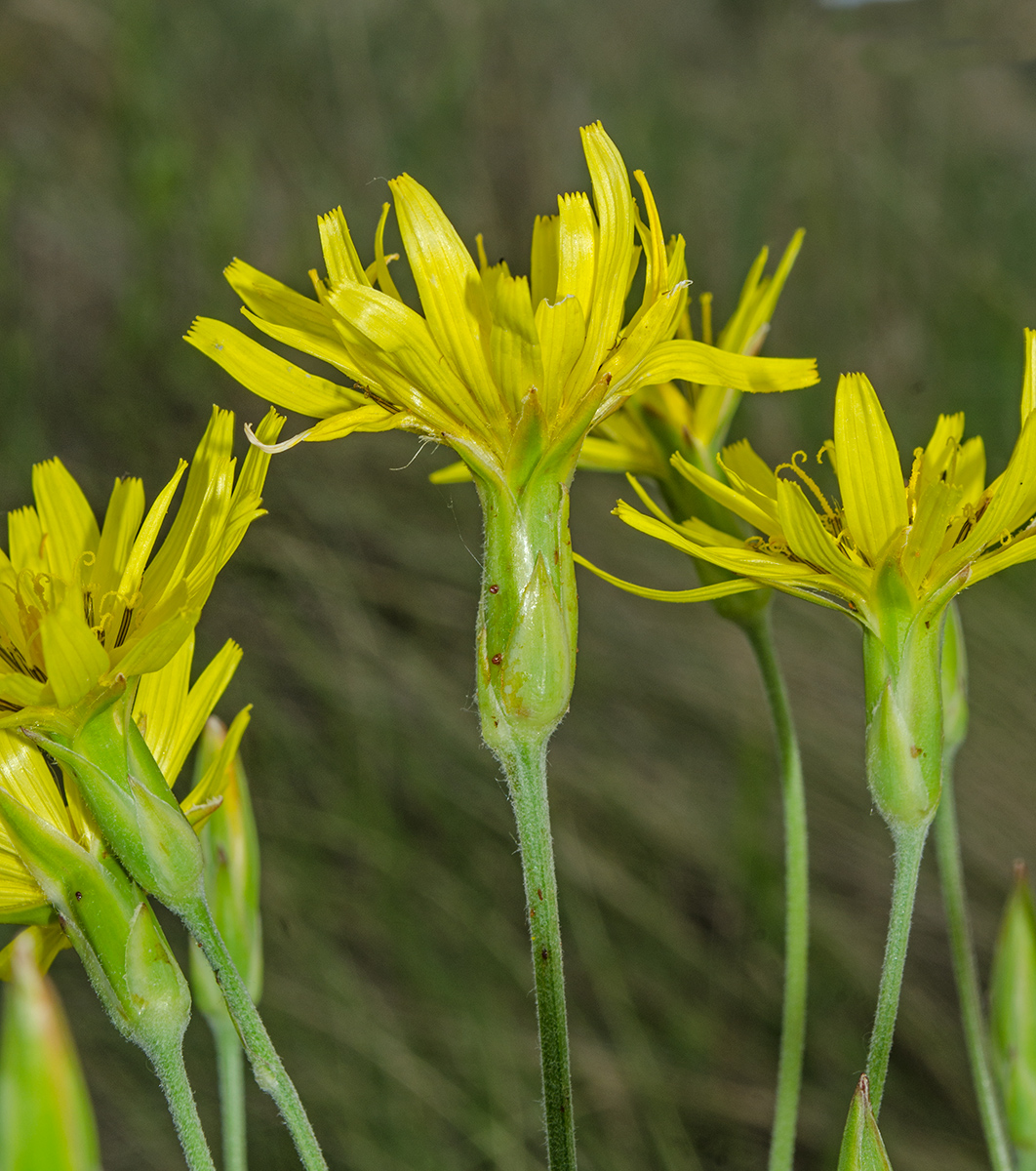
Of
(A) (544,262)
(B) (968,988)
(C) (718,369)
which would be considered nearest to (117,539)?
(A) (544,262)

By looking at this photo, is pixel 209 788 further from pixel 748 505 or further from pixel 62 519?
pixel 748 505

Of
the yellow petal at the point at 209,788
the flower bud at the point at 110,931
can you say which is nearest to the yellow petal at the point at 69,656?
the flower bud at the point at 110,931

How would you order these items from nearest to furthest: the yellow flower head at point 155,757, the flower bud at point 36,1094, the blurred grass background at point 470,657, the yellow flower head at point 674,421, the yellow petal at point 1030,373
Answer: the flower bud at point 36,1094 → the yellow flower head at point 155,757 → the yellow petal at point 1030,373 → the yellow flower head at point 674,421 → the blurred grass background at point 470,657

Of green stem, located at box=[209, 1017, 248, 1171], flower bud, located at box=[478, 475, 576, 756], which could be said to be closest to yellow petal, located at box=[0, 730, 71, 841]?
green stem, located at box=[209, 1017, 248, 1171]

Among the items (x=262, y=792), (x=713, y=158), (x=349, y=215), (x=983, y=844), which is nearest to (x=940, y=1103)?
(x=983, y=844)

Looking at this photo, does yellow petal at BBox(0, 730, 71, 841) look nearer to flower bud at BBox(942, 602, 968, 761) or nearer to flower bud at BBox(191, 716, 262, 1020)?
flower bud at BBox(191, 716, 262, 1020)

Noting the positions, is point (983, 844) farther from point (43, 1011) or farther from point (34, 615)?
point (43, 1011)

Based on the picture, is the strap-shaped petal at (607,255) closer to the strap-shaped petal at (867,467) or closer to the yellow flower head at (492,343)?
the yellow flower head at (492,343)
